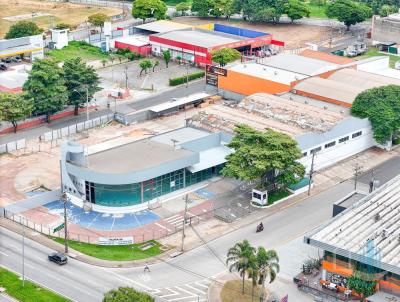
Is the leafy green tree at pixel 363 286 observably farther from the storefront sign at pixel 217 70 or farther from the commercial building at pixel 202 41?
the commercial building at pixel 202 41

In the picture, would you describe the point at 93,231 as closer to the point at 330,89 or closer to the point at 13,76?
the point at 330,89

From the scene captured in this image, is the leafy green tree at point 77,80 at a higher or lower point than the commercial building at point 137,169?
higher

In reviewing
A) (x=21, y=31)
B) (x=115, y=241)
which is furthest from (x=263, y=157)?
(x=21, y=31)

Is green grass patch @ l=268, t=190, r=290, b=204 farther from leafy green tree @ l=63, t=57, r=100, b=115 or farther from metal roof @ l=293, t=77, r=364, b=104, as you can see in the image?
leafy green tree @ l=63, t=57, r=100, b=115

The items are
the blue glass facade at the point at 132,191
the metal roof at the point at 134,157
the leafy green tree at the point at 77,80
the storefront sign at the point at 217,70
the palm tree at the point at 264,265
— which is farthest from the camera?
the storefront sign at the point at 217,70

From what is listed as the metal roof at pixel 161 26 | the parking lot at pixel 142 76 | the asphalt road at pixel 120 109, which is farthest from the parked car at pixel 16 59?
the asphalt road at pixel 120 109

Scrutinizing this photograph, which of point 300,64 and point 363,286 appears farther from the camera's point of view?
point 300,64

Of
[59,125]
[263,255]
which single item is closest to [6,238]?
[263,255]
